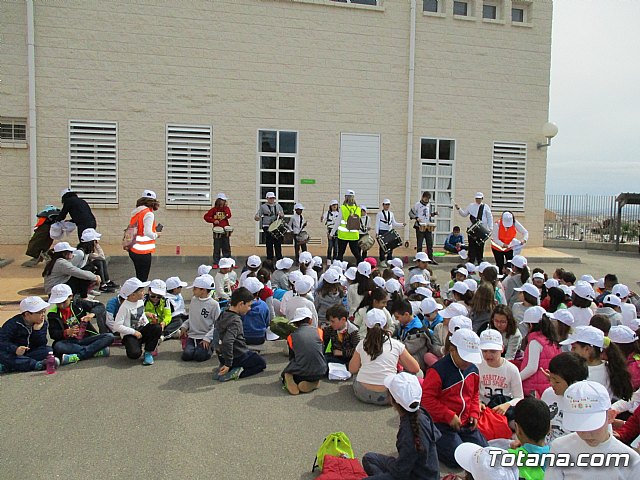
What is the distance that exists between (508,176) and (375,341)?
14.6 m

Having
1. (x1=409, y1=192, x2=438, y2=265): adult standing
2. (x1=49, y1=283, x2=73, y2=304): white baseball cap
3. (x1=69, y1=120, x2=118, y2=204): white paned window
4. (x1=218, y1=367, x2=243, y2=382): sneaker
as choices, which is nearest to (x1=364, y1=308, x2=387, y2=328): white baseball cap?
(x1=218, y1=367, x2=243, y2=382): sneaker

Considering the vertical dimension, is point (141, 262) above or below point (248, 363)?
above

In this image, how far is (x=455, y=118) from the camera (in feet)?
59.5

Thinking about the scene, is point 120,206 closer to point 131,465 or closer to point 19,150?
point 19,150

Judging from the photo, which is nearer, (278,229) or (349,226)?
(278,229)

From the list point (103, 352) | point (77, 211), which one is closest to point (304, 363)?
point (103, 352)

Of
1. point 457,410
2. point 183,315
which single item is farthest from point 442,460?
point 183,315

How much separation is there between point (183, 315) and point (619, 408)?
607 cm

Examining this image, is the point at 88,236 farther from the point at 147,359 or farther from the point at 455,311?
the point at 455,311

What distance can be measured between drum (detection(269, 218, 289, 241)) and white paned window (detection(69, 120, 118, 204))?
17.2 ft

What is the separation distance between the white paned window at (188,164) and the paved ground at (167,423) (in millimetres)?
9698

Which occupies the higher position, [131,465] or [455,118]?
[455,118]

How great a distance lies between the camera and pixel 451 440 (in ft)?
14.8

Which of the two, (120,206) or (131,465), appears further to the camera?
(120,206)
